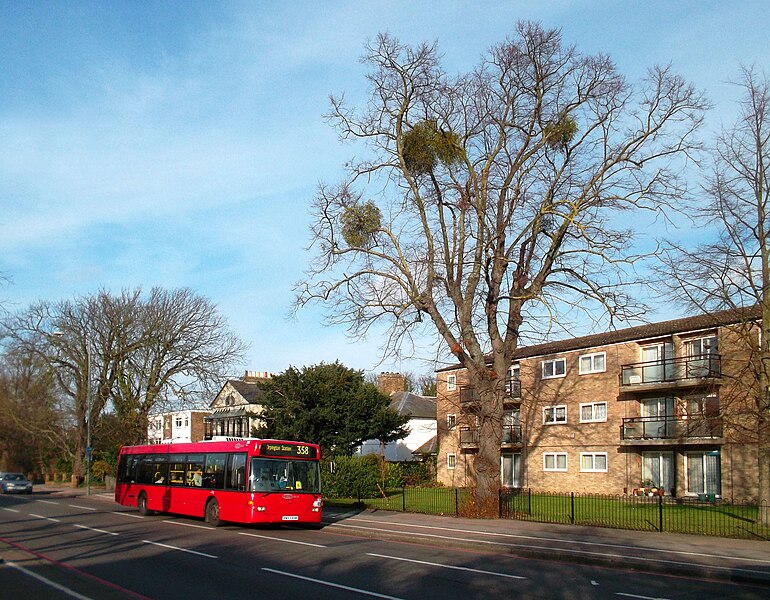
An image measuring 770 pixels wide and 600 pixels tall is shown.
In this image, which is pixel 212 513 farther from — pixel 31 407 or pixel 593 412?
pixel 31 407

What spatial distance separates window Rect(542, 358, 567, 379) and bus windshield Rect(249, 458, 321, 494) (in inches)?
864

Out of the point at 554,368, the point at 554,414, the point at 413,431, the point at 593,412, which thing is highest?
the point at 554,368

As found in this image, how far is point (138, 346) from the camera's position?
5288 cm

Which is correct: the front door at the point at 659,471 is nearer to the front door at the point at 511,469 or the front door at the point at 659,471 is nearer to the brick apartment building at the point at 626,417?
the brick apartment building at the point at 626,417

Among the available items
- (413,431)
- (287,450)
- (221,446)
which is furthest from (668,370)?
(413,431)

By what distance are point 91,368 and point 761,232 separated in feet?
150

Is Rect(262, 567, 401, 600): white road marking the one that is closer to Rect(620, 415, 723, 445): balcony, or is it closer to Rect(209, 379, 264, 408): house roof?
Rect(620, 415, 723, 445): balcony

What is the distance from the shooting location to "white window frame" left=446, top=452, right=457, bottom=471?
A: 50469 mm

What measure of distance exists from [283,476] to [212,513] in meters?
3.29

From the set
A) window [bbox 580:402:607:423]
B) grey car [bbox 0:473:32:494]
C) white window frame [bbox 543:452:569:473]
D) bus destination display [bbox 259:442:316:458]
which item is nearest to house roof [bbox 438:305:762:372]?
window [bbox 580:402:607:423]

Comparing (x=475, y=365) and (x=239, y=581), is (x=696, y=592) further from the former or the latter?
(x=475, y=365)

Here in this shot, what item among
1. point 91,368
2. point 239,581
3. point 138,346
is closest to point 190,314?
point 138,346

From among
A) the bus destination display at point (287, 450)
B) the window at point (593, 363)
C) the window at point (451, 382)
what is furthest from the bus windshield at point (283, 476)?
the window at point (451, 382)

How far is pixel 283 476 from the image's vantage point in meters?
23.8
